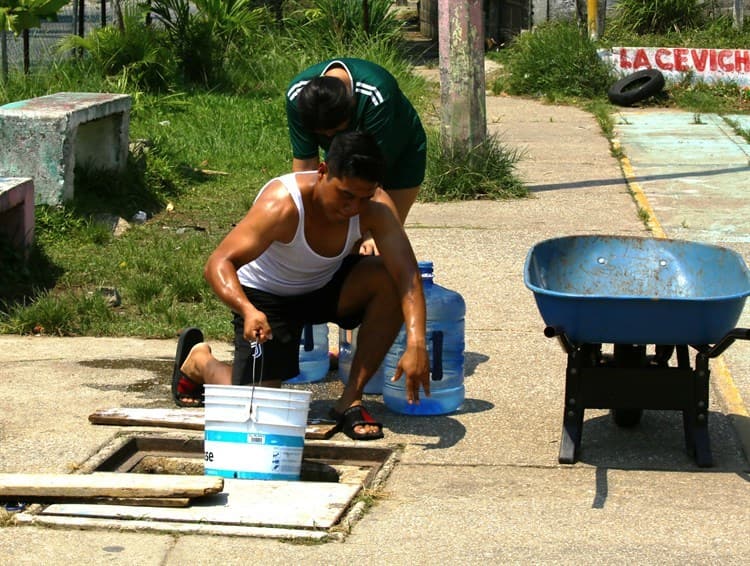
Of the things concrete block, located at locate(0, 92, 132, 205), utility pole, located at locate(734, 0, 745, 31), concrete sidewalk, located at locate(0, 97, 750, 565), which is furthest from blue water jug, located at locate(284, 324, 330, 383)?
utility pole, located at locate(734, 0, 745, 31)

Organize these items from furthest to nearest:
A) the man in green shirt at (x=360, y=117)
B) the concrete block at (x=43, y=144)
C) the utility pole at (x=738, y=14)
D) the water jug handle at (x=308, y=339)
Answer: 1. the utility pole at (x=738, y=14)
2. the concrete block at (x=43, y=144)
3. the water jug handle at (x=308, y=339)
4. the man in green shirt at (x=360, y=117)

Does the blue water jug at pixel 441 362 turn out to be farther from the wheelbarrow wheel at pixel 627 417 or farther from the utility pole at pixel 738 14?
the utility pole at pixel 738 14

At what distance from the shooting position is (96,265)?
8.08m

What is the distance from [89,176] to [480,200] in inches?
125

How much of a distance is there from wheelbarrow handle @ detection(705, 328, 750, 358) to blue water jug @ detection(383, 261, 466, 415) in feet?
4.08

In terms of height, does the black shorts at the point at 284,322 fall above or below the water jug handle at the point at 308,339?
above

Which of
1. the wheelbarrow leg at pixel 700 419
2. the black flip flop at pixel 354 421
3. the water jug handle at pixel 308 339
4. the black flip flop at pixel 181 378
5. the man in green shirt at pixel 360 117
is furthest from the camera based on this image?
the water jug handle at pixel 308 339

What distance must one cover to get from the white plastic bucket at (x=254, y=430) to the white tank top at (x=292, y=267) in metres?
0.62

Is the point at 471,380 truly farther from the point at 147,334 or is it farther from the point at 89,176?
the point at 89,176

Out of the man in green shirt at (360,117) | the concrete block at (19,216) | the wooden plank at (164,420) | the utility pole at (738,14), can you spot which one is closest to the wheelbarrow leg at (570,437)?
the wooden plank at (164,420)

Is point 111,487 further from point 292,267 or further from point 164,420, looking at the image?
point 292,267

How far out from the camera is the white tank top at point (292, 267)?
495cm

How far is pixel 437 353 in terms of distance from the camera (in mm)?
5406

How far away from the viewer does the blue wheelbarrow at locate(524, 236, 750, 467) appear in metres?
4.57
